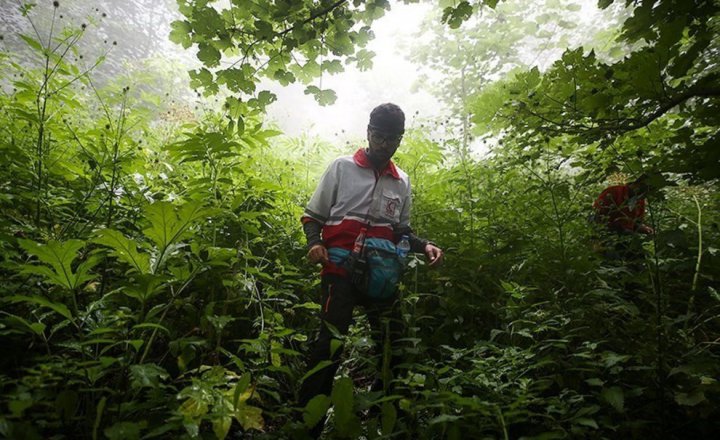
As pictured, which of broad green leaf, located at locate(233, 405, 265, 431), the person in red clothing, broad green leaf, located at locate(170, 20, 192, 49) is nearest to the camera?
broad green leaf, located at locate(233, 405, 265, 431)

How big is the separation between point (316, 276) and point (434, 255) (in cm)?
132

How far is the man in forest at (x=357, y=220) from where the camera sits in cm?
216

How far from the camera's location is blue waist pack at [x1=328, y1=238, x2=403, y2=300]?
215 cm

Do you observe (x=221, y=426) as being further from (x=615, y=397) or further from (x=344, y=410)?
(x=615, y=397)

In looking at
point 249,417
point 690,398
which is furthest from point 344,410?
point 690,398

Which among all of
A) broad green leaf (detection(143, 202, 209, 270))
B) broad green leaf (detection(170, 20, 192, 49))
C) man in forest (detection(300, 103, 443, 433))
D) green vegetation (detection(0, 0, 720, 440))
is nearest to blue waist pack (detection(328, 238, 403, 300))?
man in forest (detection(300, 103, 443, 433))

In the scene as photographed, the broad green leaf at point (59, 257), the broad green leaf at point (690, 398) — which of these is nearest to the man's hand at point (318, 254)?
the broad green leaf at point (59, 257)

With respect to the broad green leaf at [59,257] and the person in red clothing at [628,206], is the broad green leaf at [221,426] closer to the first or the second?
the broad green leaf at [59,257]

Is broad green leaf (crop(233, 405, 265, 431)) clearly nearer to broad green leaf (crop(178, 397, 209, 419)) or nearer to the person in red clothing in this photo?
broad green leaf (crop(178, 397, 209, 419))

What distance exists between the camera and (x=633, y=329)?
1876mm

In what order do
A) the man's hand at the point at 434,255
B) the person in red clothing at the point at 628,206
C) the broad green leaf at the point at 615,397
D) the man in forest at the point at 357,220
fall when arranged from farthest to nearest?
1. the man's hand at the point at 434,255
2. the man in forest at the point at 357,220
3. the person in red clothing at the point at 628,206
4. the broad green leaf at the point at 615,397

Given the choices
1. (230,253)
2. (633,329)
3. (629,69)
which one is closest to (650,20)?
(629,69)

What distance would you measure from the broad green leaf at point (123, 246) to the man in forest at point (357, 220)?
1.01 meters

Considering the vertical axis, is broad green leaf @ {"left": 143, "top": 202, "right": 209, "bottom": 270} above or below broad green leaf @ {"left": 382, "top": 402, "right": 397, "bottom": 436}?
above
